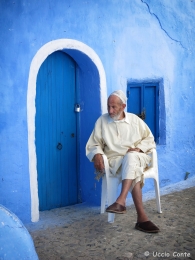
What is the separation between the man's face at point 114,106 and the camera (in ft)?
16.8

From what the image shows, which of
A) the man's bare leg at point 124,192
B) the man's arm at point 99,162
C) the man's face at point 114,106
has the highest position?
the man's face at point 114,106

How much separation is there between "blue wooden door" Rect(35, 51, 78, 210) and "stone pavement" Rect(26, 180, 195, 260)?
26cm

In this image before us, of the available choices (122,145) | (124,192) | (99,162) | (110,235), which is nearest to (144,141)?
(122,145)

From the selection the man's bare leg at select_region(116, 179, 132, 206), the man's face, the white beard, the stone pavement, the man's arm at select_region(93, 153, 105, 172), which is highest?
the man's face

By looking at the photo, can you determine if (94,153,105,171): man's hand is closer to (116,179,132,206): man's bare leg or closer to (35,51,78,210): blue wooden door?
(116,179,132,206): man's bare leg

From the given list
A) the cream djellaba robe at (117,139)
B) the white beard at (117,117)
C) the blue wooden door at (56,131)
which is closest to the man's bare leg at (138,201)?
the cream djellaba robe at (117,139)

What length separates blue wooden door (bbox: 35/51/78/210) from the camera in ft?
17.9

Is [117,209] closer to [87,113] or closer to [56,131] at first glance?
[56,131]

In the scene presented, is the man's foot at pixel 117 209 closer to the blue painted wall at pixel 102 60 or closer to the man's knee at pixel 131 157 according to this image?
the man's knee at pixel 131 157

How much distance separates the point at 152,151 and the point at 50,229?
151 centimetres

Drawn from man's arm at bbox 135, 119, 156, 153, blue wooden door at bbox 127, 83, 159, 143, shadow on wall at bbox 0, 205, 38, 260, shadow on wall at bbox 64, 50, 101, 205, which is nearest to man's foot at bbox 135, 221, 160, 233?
man's arm at bbox 135, 119, 156, 153

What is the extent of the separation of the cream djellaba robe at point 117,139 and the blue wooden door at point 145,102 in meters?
0.93

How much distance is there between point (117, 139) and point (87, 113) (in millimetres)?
699

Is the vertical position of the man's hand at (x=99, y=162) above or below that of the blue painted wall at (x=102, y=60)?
below
